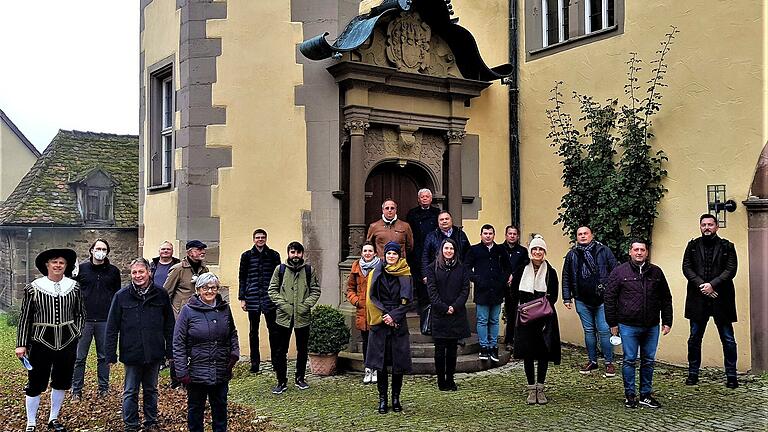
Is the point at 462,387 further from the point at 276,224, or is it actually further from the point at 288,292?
the point at 276,224

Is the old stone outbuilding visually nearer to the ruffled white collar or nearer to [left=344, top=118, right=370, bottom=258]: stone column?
[left=344, top=118, right=370, bottom=258]: stone column

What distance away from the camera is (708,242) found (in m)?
7.90

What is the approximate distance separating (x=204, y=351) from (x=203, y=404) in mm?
457

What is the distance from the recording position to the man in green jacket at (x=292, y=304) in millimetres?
8047

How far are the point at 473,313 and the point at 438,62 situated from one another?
3634 mm

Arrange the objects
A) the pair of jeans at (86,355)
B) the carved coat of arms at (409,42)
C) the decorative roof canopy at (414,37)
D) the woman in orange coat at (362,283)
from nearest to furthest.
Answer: the pair of jeans at (86,355) → the woman in orange coat at (362,283) → the decorative roof canopy at (414,37) → the carved coat of arms at (409,42)

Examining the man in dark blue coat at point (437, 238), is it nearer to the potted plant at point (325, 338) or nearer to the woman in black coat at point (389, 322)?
the potted plant at point (325, 338)

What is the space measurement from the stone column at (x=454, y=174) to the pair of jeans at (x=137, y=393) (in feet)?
17.8

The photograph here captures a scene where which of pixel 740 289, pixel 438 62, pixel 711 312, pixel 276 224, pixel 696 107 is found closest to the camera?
pixel 711 312

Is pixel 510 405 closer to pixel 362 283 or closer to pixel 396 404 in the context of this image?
pixel 396 404

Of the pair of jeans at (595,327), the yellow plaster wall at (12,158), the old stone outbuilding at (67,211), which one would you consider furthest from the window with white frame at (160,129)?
the yellow plaster wall at (12,158)

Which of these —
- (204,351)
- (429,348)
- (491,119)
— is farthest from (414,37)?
(204,351)

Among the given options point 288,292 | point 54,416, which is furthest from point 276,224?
point 54,416

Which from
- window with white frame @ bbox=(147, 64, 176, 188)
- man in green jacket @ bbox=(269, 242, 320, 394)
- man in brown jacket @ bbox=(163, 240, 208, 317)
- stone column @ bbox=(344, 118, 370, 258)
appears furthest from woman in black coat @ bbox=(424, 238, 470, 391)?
window with white frame @ bbox=(147, 64, 176, 188)
